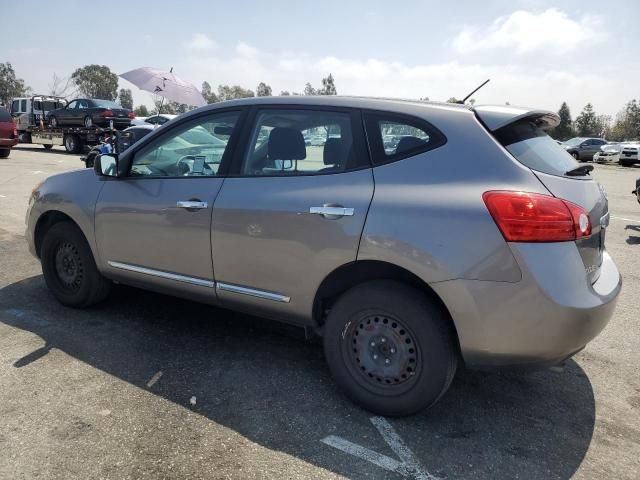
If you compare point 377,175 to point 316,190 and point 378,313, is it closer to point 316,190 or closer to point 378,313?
point 316,190

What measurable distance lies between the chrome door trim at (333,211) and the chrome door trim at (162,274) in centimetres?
98

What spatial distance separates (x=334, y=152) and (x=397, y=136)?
39cm

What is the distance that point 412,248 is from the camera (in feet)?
8.43

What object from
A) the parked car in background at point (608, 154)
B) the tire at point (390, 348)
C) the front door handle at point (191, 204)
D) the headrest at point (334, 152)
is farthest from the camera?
the parked car in background at point (608, 154)

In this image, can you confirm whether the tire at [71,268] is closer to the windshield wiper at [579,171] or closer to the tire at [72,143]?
the windshield wiper at [579,171]

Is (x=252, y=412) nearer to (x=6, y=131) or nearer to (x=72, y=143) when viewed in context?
(x=6, y=131)

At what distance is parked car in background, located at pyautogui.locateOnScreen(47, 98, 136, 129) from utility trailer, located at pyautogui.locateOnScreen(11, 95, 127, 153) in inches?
11.5

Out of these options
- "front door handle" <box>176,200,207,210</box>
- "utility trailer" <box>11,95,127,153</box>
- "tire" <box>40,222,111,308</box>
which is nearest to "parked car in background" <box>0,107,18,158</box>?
"utility trailer" <box>11,95,127,153</box>

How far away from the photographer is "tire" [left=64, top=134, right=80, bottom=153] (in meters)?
21.9

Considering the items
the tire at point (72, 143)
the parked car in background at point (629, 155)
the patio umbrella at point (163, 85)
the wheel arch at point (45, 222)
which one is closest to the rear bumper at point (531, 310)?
the wheel arch at point (45, 222)

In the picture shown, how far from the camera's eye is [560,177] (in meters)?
2.60

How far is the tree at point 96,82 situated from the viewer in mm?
75500

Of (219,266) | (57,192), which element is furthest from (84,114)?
(219,266)

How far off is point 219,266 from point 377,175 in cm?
122
